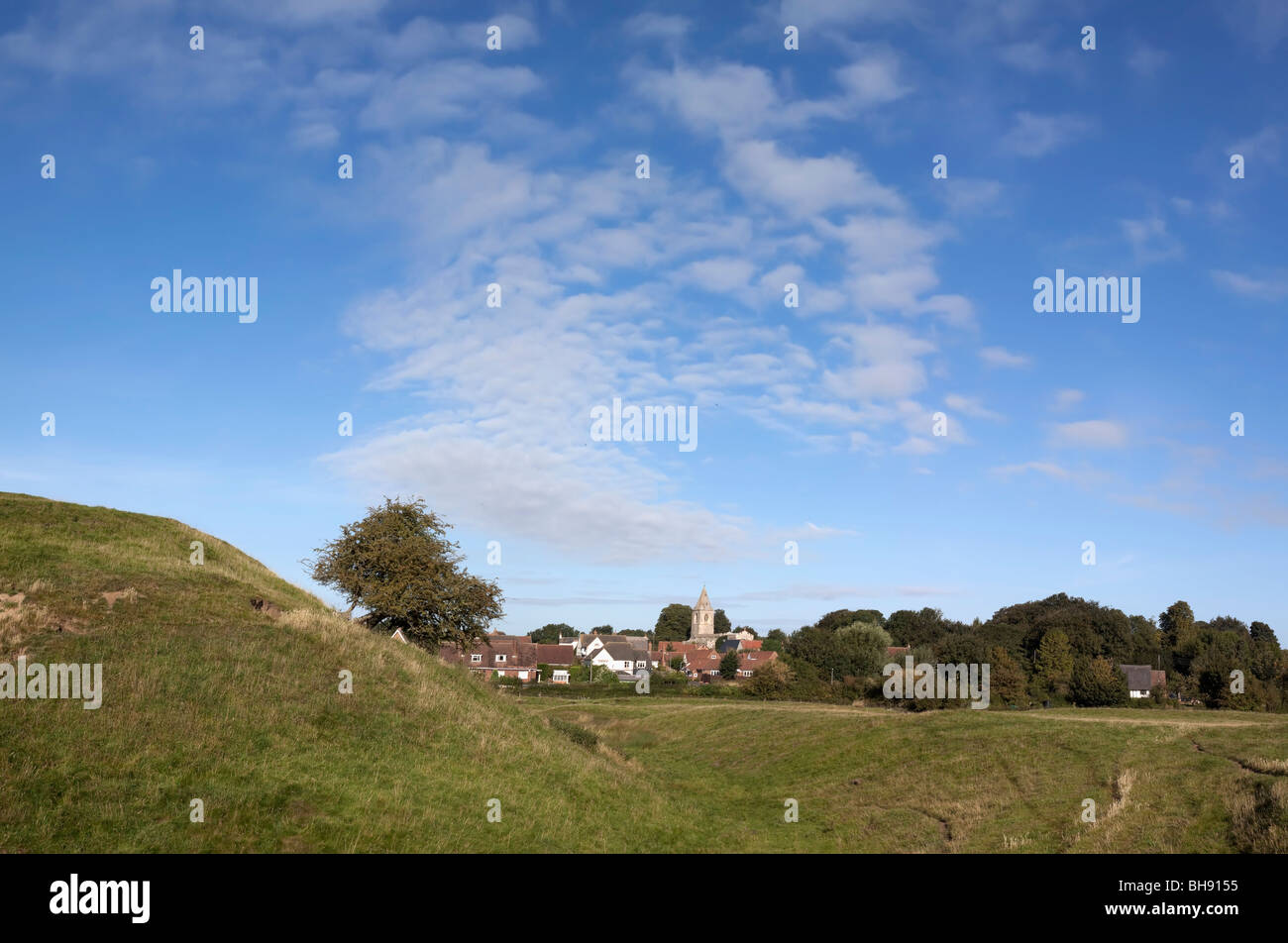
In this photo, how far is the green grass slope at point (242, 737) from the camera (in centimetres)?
1738

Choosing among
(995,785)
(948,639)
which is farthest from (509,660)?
(995,785)

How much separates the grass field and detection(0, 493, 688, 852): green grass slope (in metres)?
0.08

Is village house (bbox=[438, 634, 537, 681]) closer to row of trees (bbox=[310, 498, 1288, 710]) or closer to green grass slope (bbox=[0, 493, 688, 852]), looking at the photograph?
row of trees (bbox=[310, 498, 1288, 710])

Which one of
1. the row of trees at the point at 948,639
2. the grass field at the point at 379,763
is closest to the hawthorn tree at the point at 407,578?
the row of trees at the point at 948,639

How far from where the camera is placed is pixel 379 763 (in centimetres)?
2175

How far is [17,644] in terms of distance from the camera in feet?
75.4

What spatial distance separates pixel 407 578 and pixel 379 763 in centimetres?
3525

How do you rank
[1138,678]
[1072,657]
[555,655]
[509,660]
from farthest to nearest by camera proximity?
1. [555,655]
2. [509,660]
3. [1138,678]
4. [1072,657]

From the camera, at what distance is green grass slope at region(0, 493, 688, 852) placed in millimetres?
17375
